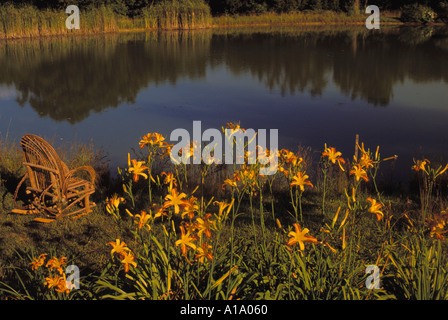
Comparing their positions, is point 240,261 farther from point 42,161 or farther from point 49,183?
point 49,183

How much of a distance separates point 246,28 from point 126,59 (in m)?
15.5

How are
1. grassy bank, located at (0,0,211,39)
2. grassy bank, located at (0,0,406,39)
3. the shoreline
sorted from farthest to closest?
the shoreline < grassy bank, located at (0,0,406,39) < grassy bank, located at (0,0,211,39)

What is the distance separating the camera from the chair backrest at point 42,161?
4.09m

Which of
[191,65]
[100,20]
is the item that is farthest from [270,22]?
[191,65]

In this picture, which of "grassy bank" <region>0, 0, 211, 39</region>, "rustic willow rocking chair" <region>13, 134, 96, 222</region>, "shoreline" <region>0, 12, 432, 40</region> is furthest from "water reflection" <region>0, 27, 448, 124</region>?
"rustic willow rocking chair" <region>13, 134, 96, 222</region>

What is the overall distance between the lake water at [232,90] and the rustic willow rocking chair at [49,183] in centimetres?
278

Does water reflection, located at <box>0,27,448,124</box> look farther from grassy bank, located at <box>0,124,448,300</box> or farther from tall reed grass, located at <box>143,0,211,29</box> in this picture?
grassy bank, located at <box>0,124,448,300</box>

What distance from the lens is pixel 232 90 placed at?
1353 cm

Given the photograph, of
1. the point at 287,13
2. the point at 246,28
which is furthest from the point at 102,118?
the point at 287,13

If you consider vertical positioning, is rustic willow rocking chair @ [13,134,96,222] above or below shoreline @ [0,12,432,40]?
below

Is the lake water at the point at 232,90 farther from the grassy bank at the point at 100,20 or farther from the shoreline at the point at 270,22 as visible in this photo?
the shoreline at the point at 270,22

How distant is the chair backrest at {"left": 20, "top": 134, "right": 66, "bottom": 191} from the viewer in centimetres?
409

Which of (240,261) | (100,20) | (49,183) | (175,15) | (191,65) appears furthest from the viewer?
(175,15)

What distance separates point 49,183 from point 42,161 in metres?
0.32
